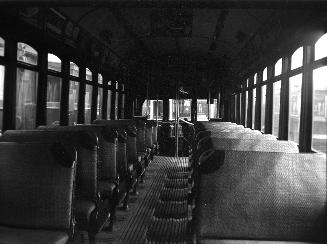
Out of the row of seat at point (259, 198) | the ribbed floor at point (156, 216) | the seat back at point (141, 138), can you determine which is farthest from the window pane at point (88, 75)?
the row of seat at point (259, 198)

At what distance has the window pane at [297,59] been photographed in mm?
4910

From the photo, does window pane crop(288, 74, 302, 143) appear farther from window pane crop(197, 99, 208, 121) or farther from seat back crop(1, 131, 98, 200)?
window pane crop(197, 99, 208, 121)

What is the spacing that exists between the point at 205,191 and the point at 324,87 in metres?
2.50

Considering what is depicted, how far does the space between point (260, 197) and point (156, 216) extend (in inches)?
99.1

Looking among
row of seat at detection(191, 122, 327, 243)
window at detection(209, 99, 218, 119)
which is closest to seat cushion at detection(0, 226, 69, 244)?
row of seat at detection(191, 122, 327, 243)

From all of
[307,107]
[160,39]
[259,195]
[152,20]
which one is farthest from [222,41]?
[259,195]

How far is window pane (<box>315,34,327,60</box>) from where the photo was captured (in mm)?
4117

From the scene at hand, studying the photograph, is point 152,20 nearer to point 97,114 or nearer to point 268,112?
point 97,114

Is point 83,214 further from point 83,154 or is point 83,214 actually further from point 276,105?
point 276,105

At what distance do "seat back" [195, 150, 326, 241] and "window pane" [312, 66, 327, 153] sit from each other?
1.98m

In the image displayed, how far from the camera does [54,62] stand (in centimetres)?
542

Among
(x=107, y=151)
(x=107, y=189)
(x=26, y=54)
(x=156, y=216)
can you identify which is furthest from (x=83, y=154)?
(x=26, y=54)

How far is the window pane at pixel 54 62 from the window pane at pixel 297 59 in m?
3.17

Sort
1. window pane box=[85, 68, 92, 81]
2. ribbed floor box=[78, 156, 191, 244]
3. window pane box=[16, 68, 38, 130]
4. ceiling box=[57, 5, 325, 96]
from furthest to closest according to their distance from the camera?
window pane box=[85, 68, 92, 81] < ceiling box=[57, 5, 325, 96] < window pane box=[16, 68, 38, 130] < ribbed floor box=[78, 156, 191, 244]
